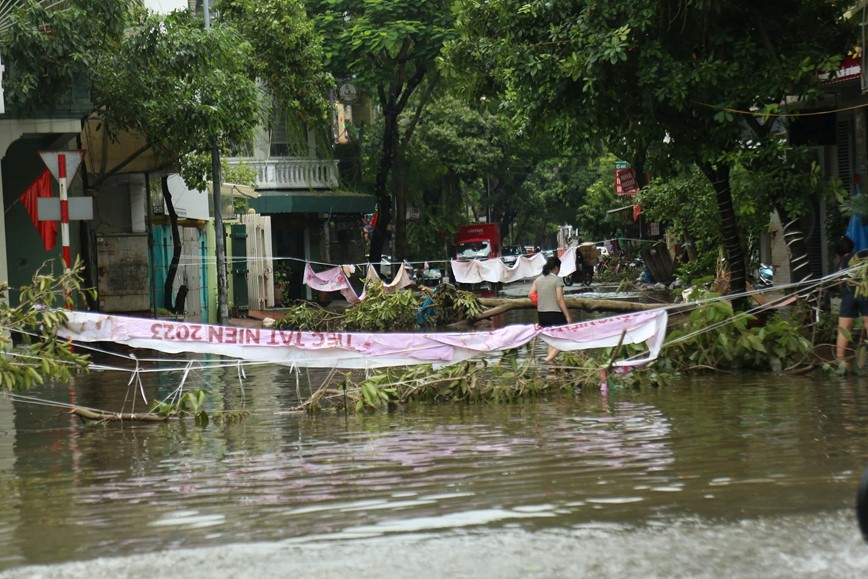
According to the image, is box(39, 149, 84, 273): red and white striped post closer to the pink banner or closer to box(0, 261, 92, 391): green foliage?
the pink banner

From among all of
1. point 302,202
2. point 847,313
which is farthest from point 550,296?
point 302,202

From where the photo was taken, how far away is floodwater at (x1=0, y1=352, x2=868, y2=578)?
5.75 meters

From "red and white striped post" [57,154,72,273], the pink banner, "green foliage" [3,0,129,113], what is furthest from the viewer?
"green foliage" [3,0,129,113]

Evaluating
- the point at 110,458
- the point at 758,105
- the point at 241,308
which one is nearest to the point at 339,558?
the point at 110,458

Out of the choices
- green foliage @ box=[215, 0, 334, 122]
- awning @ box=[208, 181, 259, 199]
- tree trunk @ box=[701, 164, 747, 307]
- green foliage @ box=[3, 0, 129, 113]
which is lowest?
tree trunk @ box=[701, 164, 747, 307]

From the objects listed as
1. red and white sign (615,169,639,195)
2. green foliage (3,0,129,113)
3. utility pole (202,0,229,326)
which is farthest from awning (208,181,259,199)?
red and white sign (615,169,639,195)

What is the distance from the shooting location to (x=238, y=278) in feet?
107

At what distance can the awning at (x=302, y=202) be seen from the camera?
129 feet

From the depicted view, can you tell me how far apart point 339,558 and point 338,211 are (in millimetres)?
34620

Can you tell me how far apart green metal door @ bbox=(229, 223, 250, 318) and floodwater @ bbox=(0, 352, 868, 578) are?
65.0 feet

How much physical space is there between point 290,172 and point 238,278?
849 cm

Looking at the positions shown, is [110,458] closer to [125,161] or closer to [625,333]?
[625,333]

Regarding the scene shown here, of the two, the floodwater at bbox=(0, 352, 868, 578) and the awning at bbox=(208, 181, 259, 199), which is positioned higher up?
the awning at bbox=(208, 181, 259, 199)

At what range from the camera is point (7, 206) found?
2017cm
